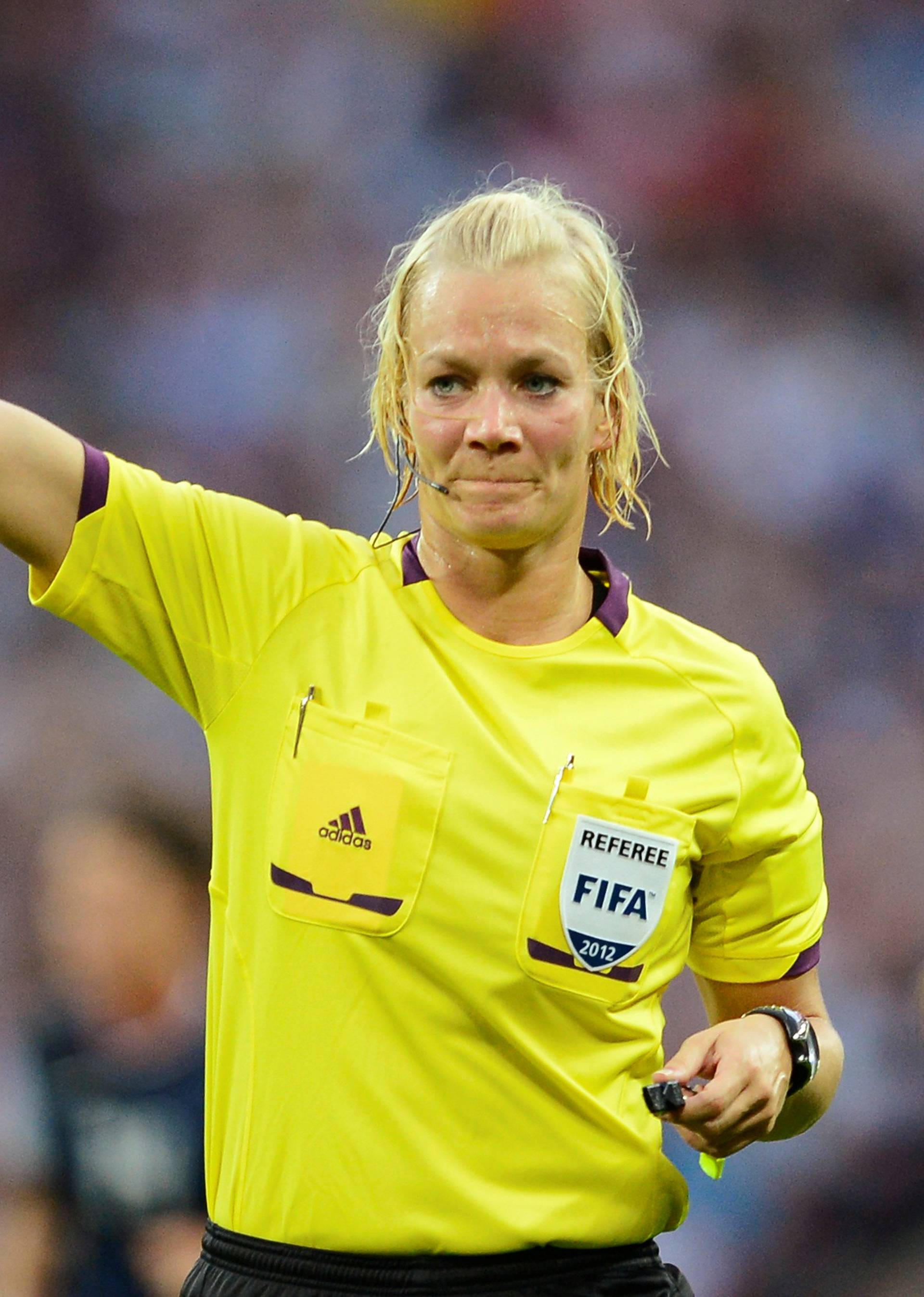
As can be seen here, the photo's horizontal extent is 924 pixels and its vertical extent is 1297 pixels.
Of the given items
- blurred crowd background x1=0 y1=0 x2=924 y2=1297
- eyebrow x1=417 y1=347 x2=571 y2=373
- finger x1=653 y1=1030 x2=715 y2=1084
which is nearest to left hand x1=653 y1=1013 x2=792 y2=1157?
finger x1=653 y1=1030 x2=715 y2=1084

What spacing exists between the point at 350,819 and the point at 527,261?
0.58m

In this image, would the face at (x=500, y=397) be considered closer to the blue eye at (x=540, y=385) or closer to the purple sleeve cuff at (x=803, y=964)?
the blue eye at (x=540, y=385)

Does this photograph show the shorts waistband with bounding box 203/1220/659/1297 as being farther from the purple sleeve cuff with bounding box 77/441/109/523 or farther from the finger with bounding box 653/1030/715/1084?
the purple sleeve cuff with bounding box 77/441/109/523

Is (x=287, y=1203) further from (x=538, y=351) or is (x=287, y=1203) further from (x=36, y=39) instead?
(x=36, y=39)

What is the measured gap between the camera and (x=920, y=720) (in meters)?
3.49

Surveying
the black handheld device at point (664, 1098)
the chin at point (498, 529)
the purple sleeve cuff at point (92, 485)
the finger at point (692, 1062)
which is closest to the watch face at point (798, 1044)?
the finger at point (692, 1062)

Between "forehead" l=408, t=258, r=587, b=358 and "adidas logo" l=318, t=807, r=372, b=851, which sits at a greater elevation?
"forehead" l=408, t=258, r=587, b=358

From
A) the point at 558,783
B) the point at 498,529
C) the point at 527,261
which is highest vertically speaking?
the point at 527,261

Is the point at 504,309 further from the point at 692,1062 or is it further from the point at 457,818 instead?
the point at 692,1062

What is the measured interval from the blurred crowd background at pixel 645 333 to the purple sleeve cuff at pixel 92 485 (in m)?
1.87

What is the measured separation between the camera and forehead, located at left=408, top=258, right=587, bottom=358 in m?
1.55

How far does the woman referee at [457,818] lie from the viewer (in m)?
1.44

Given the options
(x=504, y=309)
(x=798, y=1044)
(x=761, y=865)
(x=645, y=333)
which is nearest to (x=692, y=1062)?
(x=798, y=1044)

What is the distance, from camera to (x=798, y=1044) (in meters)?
1.58
